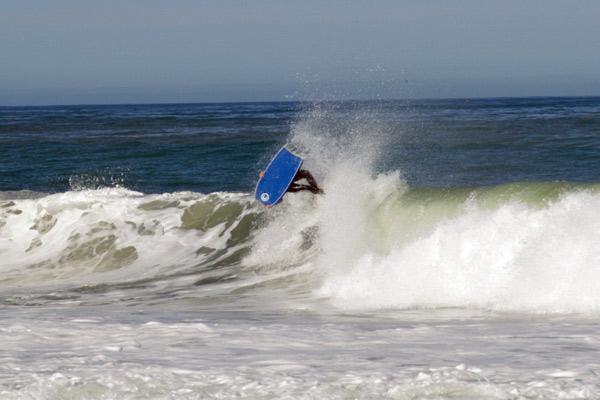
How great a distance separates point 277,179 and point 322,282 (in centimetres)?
216

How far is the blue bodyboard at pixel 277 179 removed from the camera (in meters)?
13.9

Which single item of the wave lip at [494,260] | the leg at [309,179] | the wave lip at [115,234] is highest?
the leg at [309,179]

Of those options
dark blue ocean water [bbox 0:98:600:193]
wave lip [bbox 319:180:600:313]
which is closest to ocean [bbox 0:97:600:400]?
wave lip [bbox 319:180:600:313]

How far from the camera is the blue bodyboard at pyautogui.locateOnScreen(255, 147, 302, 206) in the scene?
45.6ft

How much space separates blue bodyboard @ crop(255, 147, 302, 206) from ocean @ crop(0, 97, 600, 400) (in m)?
0.88

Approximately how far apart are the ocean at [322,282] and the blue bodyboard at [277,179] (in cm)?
88

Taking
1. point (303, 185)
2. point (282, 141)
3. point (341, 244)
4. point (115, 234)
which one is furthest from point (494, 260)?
point (282, 141)

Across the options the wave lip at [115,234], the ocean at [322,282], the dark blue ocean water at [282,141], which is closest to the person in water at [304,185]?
the ocean at [322,282]

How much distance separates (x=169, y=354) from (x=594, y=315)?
4035mm

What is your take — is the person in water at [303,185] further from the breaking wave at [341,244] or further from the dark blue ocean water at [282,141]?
the dark blue ocean water at [282,141]

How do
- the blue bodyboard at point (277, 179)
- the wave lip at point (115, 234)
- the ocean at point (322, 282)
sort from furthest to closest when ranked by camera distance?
the wave lip at point (115, 234), the blue bodyboard at point (277, 179), the ocean at point (322, 282)

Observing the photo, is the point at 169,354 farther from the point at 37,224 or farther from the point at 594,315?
the point at 37,224

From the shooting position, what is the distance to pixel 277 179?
13984 millimetres

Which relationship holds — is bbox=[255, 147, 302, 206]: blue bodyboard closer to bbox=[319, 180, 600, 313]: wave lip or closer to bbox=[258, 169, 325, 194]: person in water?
bbox=[258, 169, 325, 194]: person in water
